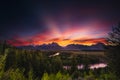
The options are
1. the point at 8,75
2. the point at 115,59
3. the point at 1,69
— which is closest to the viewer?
the point at 8,75

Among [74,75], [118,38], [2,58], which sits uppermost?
[118,38]

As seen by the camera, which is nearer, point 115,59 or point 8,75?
point 8,75

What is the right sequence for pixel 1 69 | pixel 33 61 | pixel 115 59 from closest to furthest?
pixel 1 69 → pixel 115 59 → pixel 33 61

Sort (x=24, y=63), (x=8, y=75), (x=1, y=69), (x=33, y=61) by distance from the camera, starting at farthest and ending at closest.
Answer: (x=33, y=61) → (x=24, y=63) → (x=1, y=69) → (x=8, y=75)

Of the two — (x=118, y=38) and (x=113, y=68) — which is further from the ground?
(x=118, y=38)

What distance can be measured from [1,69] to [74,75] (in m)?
161

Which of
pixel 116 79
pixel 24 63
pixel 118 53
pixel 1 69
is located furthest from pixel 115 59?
pixel 24 63

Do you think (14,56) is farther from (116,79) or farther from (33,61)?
(116,79)

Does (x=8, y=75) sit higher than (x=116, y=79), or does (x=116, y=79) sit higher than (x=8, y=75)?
(x=8, y=75)

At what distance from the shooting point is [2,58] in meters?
15.9

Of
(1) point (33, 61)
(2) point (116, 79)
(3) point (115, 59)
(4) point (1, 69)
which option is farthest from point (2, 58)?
(1) point (33, 61)

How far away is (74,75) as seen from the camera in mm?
176000

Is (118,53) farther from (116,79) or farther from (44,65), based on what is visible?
(44,65)

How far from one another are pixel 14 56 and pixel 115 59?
435ft
